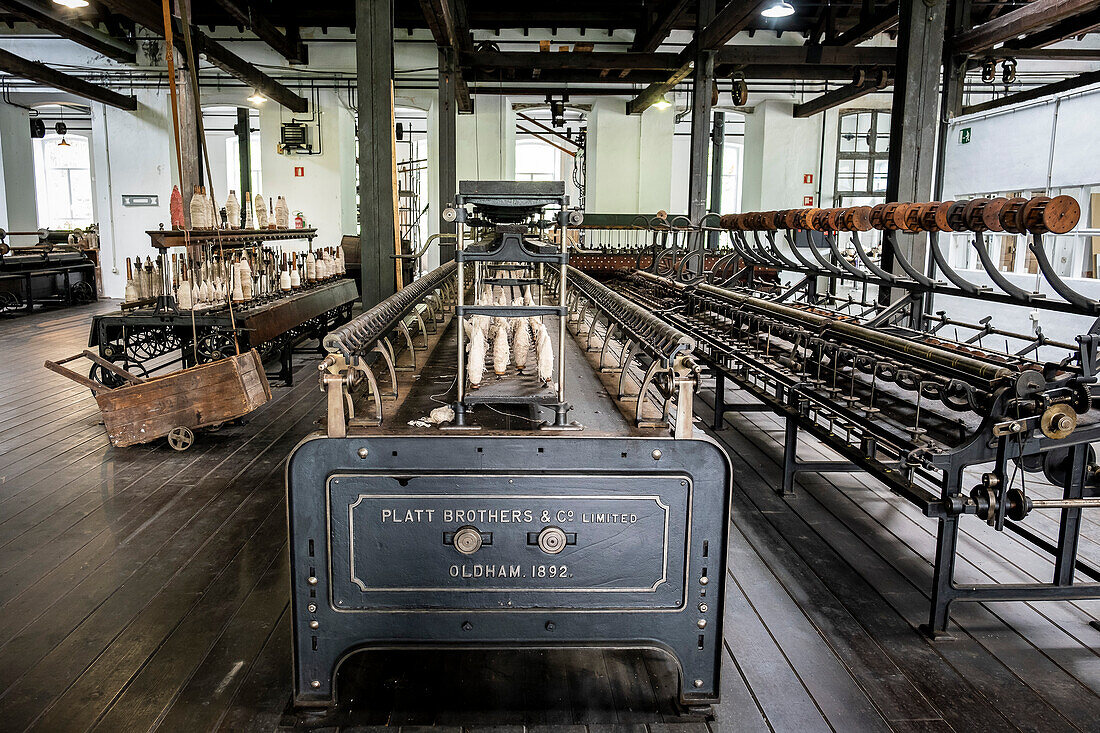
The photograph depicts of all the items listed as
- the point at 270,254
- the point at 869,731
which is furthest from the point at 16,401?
the point at 869,731

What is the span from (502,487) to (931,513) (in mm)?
1356

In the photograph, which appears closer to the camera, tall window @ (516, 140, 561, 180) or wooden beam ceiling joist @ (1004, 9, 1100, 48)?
wooden beam ceiling joist @ (1004, 9, 1100, 48)

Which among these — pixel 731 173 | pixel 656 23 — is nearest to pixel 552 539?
pixel 656 23

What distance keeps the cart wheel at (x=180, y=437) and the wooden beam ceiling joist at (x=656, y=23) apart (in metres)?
6.82

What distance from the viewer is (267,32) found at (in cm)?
1059

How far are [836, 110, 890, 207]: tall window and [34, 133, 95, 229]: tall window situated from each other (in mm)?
18376

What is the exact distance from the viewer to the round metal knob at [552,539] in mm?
2100

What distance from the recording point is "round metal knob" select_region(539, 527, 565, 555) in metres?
2.10

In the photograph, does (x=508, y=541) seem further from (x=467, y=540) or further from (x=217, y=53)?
(x=217, y=53)

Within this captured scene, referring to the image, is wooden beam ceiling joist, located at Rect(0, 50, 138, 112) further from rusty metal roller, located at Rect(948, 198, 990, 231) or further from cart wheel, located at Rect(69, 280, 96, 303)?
rusty metal roller, located at Rect(948, 198, 990, 231)

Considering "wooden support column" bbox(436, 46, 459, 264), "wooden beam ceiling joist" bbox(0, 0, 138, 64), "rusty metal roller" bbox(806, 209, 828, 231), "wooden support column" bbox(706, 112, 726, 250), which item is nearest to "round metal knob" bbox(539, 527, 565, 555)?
"rusty metal roller" bbox(806, 209, 828, 231)

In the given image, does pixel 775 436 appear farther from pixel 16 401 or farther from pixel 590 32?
pixel 590 32

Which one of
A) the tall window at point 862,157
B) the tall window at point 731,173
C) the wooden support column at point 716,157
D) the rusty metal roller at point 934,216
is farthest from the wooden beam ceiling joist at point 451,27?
the tall window at point 731,173

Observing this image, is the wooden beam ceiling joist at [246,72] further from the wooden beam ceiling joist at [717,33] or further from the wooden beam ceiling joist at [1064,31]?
the wooden beam ceiling joist at [1064,31]
